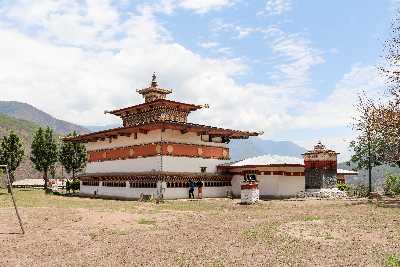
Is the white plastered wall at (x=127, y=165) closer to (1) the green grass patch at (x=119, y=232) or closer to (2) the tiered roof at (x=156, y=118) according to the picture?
(2) the tiered roof at (x=156, y=118)

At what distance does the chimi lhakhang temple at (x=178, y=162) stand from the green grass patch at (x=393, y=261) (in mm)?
27710

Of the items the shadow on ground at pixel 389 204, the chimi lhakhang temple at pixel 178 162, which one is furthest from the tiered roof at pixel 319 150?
the shadow on ground at pixel 389 204

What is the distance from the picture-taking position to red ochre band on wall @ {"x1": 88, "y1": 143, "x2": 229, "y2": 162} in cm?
4025

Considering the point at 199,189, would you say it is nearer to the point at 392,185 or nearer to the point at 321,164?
the point at 321,164

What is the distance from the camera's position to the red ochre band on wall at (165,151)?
40250mm

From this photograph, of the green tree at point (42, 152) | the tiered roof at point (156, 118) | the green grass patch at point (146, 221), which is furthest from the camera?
the green tree at point (42, 152)

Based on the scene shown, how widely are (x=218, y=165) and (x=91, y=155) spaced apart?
16.8m

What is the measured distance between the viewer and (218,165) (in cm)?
4447

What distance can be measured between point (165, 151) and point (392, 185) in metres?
29.7

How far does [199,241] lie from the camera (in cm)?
1513

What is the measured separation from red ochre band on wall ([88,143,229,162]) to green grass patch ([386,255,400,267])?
29104 mm

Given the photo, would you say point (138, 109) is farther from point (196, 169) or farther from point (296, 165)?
point (296, 165)

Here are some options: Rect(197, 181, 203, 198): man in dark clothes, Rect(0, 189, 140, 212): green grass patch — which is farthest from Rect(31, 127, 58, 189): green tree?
Rect(197, 181, 203, 198): man in dark clothes

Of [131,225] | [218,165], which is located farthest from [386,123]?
[131,225]
